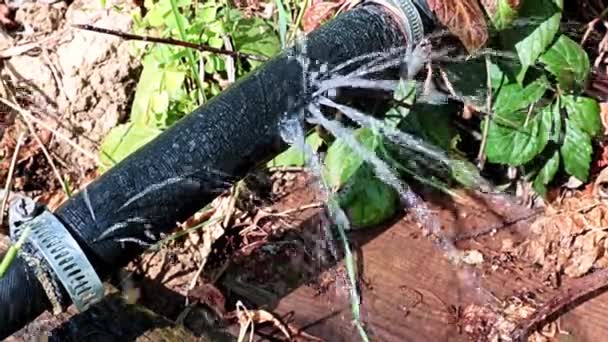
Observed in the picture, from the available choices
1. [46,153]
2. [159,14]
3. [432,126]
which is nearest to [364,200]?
[432,126]

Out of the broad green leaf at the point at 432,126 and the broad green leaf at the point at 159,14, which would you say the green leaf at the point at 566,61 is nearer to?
the broad green leaf at the point at 432,126

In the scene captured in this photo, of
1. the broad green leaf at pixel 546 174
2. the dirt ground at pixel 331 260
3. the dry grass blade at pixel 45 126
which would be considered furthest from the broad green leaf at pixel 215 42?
the broad green leaf at pixel 546 174

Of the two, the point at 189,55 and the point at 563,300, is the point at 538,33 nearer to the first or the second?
the point at 563,300

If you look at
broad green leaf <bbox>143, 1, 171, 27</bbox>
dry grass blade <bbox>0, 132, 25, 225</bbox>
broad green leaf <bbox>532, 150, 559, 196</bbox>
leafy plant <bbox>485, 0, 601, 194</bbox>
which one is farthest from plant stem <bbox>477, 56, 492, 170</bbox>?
dry grass blade <bbox>0, 132, 25, 225</bbox>

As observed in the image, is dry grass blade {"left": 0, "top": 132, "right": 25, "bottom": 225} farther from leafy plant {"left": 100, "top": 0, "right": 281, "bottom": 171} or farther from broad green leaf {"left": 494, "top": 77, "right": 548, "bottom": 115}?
broad green leaf {"left": 494, "top": 77, "right": 548, "bottom": 115}

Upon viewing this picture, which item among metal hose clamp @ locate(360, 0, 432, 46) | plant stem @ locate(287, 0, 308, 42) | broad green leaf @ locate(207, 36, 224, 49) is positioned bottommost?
broad green leaf @ locate(207, 36, 224, 49)

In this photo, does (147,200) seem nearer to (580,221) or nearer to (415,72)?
(415,72)
